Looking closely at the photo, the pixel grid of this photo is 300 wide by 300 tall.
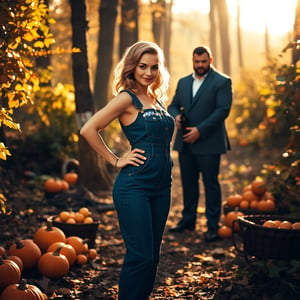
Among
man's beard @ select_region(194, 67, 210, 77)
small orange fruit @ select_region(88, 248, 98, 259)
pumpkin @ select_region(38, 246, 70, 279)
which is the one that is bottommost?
small orange fruit @ select_region(88, 248, 98, 259)

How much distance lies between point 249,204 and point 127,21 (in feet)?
29.3

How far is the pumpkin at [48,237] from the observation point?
5.93 meters

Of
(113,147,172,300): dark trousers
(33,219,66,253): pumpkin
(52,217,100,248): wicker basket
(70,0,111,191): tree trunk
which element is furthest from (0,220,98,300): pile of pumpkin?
(70,0,111,191): tree trunk

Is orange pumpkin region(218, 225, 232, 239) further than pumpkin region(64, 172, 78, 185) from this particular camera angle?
No

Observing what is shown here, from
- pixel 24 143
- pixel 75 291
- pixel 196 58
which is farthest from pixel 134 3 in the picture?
pixel 75 291

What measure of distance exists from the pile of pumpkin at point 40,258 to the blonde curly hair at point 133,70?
1.87 meters

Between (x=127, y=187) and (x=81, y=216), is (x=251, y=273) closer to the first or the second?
(x=127, y=187)

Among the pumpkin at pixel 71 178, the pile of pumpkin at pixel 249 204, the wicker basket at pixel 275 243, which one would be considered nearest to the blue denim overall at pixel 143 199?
the wicker basket at pixel 275 243

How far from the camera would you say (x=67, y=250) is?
18.9ft

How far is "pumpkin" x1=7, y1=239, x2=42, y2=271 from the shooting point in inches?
215

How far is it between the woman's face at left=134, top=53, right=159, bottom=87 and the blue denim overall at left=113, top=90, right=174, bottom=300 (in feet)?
0.49

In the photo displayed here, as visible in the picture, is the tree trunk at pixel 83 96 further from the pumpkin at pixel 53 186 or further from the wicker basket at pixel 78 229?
the wicker basket at pixel 78 229

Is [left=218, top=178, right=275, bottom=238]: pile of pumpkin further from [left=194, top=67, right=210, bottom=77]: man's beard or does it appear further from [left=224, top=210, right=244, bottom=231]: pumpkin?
[left=194, top=67, right=210, bottom=77]: man's beard

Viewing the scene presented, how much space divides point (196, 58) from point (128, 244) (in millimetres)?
4029
